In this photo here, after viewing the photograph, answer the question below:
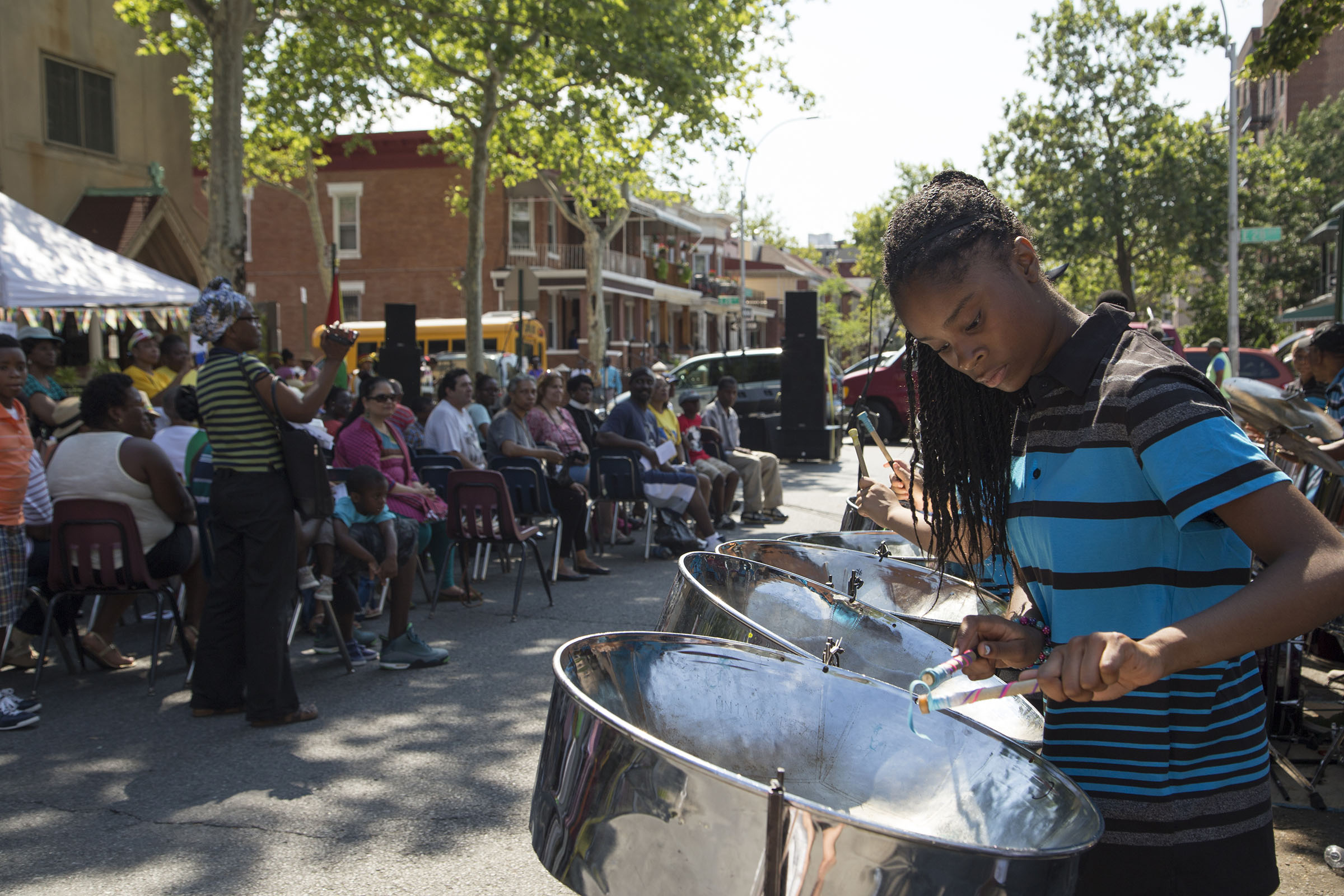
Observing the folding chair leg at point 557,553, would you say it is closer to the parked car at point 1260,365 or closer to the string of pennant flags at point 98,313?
the string of pennant flags at point 98,313

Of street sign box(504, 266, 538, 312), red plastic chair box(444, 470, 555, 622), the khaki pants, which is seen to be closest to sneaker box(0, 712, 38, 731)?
red plastic chair box(444, 470, 555, 622)

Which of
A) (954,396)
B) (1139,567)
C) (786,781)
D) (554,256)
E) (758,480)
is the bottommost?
(758,480)

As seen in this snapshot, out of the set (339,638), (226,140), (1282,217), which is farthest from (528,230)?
(339,638)

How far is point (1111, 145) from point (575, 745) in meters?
28.8

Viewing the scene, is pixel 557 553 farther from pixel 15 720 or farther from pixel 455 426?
pixel 15 720

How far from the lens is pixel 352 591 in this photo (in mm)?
5582

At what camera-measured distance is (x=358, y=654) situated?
18.5 ft

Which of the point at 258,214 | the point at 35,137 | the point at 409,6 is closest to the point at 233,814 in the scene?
the point at 409,6

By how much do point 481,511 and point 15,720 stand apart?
283 centimetres

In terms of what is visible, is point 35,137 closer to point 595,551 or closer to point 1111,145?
point 595,551

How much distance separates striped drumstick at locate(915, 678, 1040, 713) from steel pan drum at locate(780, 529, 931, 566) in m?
1.78

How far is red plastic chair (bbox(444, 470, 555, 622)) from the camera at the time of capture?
6.75 meters

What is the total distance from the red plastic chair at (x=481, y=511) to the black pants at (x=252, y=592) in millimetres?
2268

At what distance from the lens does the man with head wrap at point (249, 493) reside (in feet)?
14.3
